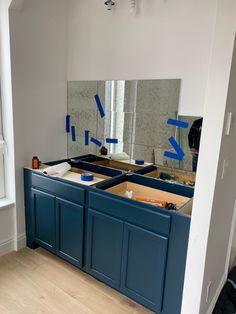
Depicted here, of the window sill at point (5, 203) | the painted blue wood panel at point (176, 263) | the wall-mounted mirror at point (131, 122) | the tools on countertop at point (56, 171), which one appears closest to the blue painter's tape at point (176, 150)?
the wall-mounted mirror at point (131, 122)

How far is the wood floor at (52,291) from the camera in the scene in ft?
6.44

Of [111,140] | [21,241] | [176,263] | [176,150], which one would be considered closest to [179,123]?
[176,150]

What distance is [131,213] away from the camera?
1.86 m

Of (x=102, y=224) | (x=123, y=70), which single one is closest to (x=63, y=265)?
(x=102, y=224)

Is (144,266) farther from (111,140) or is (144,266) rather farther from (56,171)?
(111,140)

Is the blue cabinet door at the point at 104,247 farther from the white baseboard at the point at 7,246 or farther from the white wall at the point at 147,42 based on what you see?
the white wall at the point at 147,42

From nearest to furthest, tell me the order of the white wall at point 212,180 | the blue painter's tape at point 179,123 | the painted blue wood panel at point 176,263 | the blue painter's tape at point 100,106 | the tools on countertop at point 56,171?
the white wall at point 212,180 < the painted blue wood panel at point 176,263 < the blue painter's tape at point 179,123 < the tools on countertop at point 56,171 < the blue painter's tape at point 100,106

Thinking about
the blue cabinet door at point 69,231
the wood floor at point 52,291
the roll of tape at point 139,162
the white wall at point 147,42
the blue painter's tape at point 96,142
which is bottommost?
the wood floor at point 52,291

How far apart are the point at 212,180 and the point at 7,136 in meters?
→ 1.93

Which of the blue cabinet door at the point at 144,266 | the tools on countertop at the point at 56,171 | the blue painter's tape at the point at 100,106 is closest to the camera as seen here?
the blue cabinet door at the point at 144,266

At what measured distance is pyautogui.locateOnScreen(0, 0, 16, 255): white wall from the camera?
2.28m

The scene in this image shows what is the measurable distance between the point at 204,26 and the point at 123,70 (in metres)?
0.78

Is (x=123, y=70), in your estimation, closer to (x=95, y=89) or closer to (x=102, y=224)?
(x=95, y=89)

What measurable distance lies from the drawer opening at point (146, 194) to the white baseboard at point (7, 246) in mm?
1240
